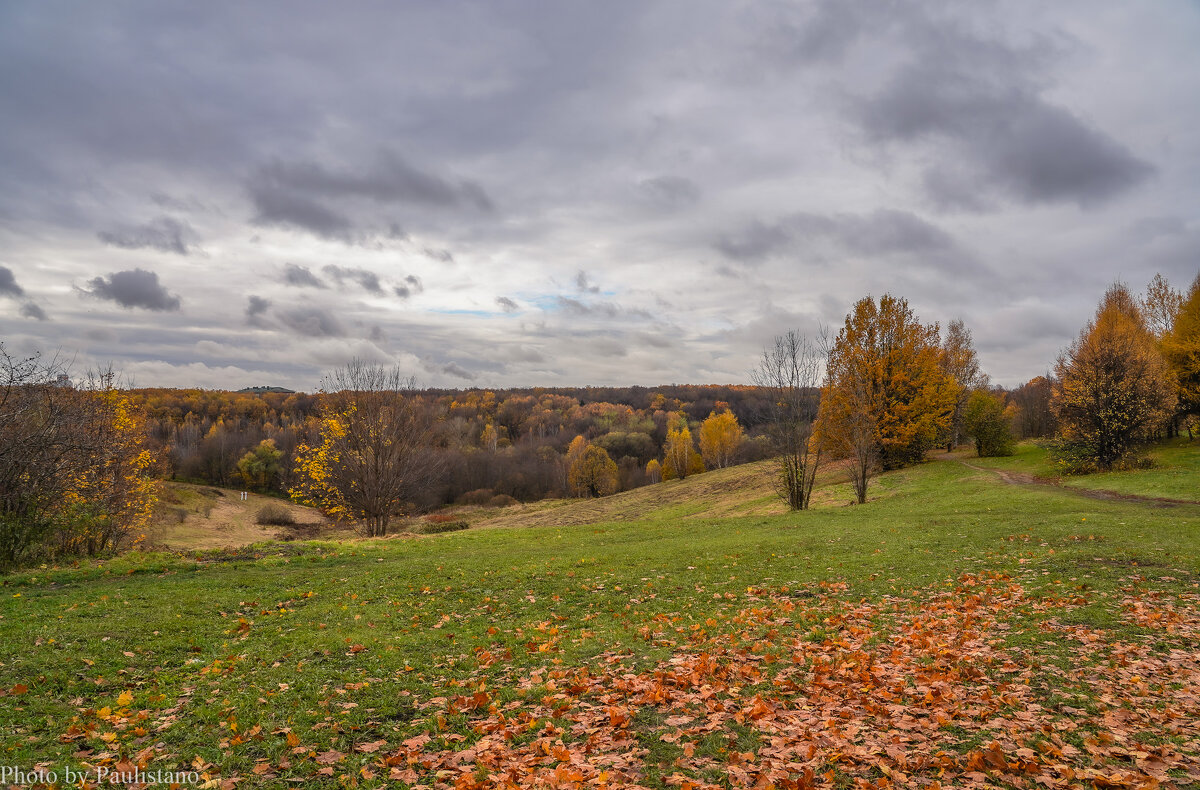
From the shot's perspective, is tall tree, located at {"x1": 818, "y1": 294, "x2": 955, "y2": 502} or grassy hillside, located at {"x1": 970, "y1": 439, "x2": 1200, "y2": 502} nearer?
grassy hillside, located at {"x1": 970, "y1": 439, "x2": 1200, "y2": 502}

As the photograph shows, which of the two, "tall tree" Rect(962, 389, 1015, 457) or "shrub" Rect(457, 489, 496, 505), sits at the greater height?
"tall tree" Rect(962, 389, 1015, 457)

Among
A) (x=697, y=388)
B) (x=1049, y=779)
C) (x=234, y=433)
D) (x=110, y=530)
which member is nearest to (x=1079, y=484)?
(x=1049, y=779)

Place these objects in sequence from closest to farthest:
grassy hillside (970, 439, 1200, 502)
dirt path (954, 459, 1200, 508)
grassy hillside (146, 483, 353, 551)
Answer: dirt path (954, 459, 1200, 508)
grassy hillside (970, 439, 1200, 502)
grassy hillside (146, 483, 353, 551)

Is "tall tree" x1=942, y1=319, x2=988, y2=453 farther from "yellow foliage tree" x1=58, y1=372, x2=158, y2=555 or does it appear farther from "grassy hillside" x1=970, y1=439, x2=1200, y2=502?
"yellow foliage tree" x1=58, y1=372, x2=158, y2=555

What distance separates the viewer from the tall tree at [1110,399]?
105 ft

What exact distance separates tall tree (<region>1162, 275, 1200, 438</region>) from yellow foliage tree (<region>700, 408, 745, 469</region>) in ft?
174

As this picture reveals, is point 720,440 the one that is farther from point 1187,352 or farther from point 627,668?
point 627,668

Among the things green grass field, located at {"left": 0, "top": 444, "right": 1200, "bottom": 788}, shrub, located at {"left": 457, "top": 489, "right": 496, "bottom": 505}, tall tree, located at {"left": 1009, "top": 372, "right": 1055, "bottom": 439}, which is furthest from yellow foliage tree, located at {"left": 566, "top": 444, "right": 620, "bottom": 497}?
green grass field, located at {"left": 0, "top": 444, "right": 1200, "bottom": 788}

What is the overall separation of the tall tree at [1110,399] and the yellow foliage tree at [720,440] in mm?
55345

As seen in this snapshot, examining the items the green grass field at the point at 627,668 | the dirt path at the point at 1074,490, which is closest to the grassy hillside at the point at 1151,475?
the dirt path at the point at 1074,490

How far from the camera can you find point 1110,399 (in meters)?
32.5

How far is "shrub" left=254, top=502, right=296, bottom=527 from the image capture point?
189 ft

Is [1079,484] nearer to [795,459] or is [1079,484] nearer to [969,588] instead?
[795,459]

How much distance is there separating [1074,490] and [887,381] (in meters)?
15.3
